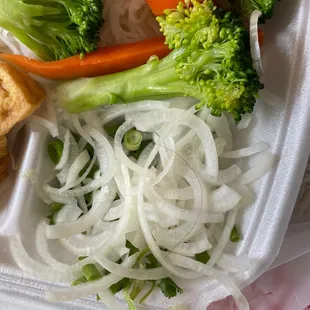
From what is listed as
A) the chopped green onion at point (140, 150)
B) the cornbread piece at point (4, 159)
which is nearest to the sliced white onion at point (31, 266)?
the cornbread piece at point (4, 159)

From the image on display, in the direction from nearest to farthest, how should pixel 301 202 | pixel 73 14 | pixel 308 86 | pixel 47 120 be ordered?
pixel 308 86 → pixel 73 14 → pixel 47 120 → pixel 301 202

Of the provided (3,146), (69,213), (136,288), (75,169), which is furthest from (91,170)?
(136,288)

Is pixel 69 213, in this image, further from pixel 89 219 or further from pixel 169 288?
pixel 169 288

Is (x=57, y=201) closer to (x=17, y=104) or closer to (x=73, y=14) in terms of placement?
(x=17, y=104)

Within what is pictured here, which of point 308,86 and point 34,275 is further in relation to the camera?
point 34,275

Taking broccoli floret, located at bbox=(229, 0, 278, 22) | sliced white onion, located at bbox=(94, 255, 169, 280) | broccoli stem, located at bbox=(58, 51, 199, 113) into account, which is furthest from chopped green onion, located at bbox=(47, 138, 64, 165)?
broccoli floret, located at bbox=(229, 0, 278, 22)

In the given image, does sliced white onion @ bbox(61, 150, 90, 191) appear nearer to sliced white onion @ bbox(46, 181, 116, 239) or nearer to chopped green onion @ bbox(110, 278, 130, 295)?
sliced white onion @ bbox(46, 181, 116, 239)

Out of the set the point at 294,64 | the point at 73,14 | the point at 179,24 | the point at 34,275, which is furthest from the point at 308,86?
the point at 34,275
